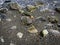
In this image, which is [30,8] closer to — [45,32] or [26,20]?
[26,20]

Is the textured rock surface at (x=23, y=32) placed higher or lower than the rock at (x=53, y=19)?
lower

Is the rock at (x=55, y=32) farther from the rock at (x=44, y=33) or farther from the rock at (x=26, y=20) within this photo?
the rock at (x=26, y=20)

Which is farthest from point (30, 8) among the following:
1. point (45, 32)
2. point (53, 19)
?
point (45, 32)

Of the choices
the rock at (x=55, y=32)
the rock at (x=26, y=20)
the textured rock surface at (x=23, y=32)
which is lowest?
the textured rock surface at (x=23, y=32)

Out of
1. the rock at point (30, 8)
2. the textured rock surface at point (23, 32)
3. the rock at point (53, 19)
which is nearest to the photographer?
the textured rock surface at point (23, 32)

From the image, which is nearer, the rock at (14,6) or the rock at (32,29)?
the rock at (32,29)

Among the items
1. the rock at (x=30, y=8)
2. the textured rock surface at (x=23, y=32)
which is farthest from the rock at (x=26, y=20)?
the rock at (x=30, y=8)

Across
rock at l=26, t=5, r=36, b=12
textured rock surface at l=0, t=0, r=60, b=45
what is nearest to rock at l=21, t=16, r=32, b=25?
textured rock surface at l=0, t=0, r=60, b=45

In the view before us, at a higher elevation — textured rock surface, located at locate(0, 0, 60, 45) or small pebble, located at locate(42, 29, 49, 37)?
small pebble, located at locate(42, 29, 49, 37)

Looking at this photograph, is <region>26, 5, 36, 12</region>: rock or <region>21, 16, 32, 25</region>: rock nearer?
<region>21, 16, 32, 25</region>: rock

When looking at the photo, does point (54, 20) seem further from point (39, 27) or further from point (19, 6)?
point (19, 6)

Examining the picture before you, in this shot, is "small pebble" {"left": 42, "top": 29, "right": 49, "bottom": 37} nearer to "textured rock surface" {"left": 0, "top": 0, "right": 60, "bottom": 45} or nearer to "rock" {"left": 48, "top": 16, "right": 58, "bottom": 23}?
"textured rock surface" {"left": 0, "top": 0, "right": 60, "bottom": 45}

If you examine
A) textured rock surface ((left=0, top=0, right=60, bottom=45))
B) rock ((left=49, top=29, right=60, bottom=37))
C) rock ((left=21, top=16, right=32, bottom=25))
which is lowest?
textured rock surface ((left=0, top=0, right=60, bottom=45))

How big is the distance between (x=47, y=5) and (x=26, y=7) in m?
0.25
